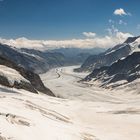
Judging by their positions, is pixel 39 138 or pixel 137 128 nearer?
pixel 39 138

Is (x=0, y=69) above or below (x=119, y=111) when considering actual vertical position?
above

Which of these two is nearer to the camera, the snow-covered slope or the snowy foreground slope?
the snowy foreground slope

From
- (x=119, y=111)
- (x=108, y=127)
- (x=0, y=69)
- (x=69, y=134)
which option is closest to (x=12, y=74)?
(x=0, y=69)

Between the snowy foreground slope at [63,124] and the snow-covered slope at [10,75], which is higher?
the snow-covered slope at [10,75]

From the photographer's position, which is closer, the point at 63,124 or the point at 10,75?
the point at 63,124

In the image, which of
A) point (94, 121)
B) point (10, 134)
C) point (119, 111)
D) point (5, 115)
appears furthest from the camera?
point (119, 111)

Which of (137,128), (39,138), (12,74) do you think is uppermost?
(12,74)

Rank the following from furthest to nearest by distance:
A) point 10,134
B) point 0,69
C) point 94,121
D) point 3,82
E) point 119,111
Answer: point 0,69, point 3,82, point 119,111, point 94,121, point 10,134

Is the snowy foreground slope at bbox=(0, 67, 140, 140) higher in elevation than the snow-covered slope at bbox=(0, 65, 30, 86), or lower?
lower

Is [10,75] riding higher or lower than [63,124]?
higher

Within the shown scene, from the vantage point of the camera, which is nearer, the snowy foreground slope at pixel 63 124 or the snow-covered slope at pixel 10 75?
the snowy foreground slope at pixel 63 124

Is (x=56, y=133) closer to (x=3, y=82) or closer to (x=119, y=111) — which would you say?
(x=119, y=111)
